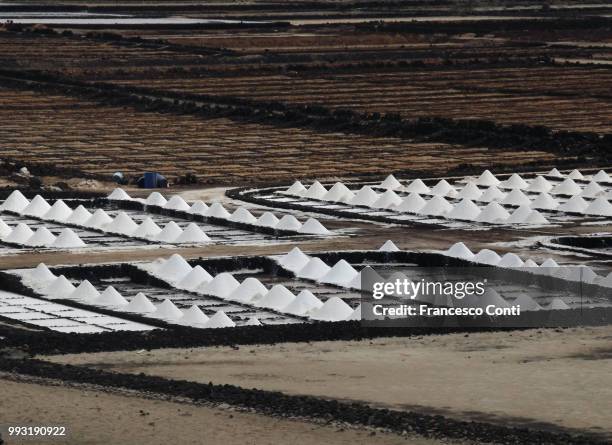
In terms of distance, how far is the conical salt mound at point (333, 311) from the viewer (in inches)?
812

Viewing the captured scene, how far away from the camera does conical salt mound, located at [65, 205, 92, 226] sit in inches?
1144

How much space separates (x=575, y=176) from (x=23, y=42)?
1492 inches

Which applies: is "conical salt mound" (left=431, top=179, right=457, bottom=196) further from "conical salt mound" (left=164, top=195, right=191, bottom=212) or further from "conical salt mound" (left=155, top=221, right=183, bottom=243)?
"conical salt mound" (left=155, top=221, right=183, bottom=243)

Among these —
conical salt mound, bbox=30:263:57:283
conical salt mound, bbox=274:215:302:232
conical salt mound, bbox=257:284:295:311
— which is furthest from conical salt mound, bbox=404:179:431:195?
conical salt mound, bbox=257:284:295:311

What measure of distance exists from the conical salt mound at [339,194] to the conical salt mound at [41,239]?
6.27 m

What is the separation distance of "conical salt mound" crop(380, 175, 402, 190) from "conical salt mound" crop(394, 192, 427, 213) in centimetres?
196

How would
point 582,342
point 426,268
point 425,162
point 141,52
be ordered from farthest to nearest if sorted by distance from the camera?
1. point 141,52
2. point 425,162
3. point 426,268
4. point 582,342

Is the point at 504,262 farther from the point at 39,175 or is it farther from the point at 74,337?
the point at 39,175

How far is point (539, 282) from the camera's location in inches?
908

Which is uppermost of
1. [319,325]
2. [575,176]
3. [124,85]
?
[124,85]

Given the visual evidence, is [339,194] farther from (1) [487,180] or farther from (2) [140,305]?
(2) [140,305]

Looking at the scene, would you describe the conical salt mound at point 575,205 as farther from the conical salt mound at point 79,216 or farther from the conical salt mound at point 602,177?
the conical salt mound at point 79,216

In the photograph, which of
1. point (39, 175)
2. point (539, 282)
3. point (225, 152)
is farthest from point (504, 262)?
point (225, 152)

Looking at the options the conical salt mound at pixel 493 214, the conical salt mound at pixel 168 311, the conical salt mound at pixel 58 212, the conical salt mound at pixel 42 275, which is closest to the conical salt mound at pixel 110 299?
the conical salt mound at pixel 168 311
